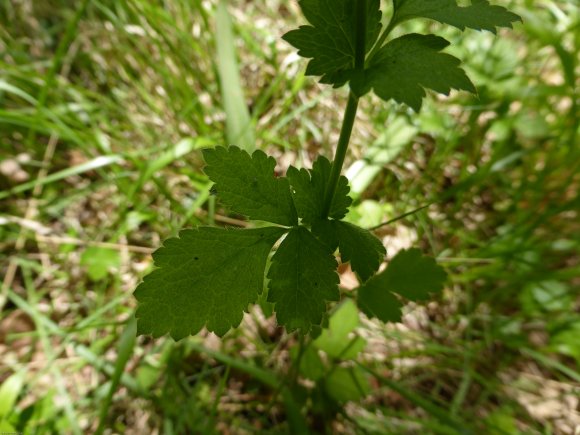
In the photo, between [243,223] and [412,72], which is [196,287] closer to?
[412,72]

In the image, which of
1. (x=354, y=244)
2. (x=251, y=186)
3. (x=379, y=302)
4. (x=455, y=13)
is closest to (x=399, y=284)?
(x=379, y=302)

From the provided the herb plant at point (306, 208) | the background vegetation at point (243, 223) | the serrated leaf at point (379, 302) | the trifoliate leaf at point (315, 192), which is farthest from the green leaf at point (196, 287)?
the background vegetation at point (243, 223)

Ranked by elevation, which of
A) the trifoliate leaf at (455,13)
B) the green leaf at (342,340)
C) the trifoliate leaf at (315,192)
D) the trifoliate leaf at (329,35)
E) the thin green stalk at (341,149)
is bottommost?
the green leaf at (342,340)

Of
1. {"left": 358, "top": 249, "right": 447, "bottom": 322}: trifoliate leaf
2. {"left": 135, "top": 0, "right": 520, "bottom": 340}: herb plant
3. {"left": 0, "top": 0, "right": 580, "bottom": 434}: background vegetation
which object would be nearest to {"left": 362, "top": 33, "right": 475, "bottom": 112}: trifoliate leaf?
{"left": 135, "top": 0, "right": 520, "bottom": 340}: herb plant

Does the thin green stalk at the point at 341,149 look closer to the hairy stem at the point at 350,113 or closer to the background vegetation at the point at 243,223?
the hairy stem at the point at 350,113

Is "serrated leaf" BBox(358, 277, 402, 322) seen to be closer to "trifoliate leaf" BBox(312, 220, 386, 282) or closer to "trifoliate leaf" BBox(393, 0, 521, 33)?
"trifoliate leaf" BBox(312, 220, 386, 282)

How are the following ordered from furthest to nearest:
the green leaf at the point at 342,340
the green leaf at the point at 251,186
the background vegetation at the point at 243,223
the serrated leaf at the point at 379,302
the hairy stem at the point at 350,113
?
the background vegetation at the point at 243,223 < the green leaf at the point at 342,340 < the serrated leaf at the point at 379,302 < the green leaf at the point at 251,186 < the hairy stem at the point at 350,113
